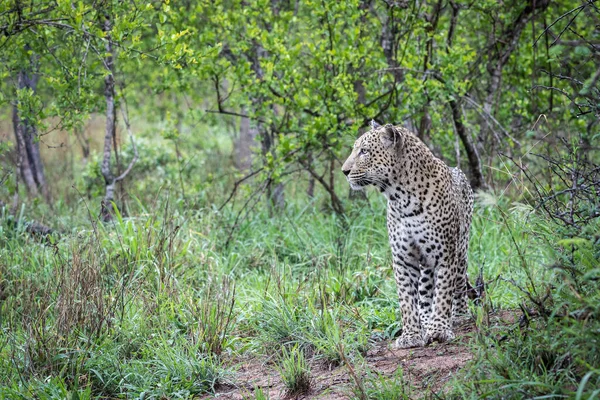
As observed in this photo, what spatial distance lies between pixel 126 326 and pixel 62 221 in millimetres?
2897

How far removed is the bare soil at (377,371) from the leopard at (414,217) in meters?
0.20

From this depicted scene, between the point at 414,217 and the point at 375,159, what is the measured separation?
0.53 metres

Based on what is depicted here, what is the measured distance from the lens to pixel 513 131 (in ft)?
34.9

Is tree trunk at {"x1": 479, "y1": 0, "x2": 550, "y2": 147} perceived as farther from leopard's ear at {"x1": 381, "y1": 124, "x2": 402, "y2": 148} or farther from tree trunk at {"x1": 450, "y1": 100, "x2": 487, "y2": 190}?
leopard's ear at {"x1": 381, "y1": 124, "x2": 402, "y2": 148}

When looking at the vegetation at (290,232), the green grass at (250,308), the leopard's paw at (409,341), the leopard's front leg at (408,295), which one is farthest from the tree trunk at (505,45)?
the leopard's paw at (409,341)

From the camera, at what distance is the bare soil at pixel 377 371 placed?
16.1 feet

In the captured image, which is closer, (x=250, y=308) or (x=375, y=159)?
(x=375, y=159)

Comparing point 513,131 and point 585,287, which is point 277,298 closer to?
point 585,287

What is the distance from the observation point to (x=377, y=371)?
206 inches

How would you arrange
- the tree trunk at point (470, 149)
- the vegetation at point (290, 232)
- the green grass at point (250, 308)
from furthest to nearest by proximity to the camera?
the tree trunk at point (470, 149) < the vegetation at point (290, 232) < the green grass at point (250, 308)

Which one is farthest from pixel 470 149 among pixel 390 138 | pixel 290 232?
pixel 390 138

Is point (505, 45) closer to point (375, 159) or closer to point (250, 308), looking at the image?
point (375, 159)

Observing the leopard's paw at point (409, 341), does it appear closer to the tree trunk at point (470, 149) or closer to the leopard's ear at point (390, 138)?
the leopard's ear at point (390, 138)

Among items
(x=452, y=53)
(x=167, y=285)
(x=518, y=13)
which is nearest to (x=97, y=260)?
(x=167, y=285)
